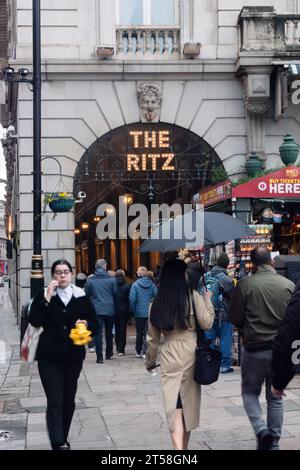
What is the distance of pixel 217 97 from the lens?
1781 centimetres

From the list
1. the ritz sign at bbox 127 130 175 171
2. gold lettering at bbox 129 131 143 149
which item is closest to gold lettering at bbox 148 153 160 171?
the ritz sign at bbox 127 130 175 171

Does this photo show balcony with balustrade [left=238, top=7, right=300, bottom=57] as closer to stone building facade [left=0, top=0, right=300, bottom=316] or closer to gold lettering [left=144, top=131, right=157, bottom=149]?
stone building facade [left=0, top=0, right=300, bottom=316]

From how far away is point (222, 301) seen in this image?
1129cm

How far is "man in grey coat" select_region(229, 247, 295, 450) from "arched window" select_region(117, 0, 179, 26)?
12692mm

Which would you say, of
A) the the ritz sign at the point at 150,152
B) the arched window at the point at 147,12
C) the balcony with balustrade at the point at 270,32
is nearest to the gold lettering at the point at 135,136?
the the ritz sign at the point at 150,152

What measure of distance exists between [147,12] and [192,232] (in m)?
11.5

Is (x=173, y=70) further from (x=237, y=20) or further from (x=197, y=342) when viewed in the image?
(x=197, y=342)

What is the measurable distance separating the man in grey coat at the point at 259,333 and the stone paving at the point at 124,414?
69cm

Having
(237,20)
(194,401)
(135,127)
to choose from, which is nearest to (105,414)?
(194,401)

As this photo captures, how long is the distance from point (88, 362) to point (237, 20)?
31.0 ft

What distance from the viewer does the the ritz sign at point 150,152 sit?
Result: 1783cm

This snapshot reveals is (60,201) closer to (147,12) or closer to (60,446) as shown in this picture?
(147,12)

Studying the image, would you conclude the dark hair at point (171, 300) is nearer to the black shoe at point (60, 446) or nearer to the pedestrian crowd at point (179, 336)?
the pedestrian crowd at point (179, 336)

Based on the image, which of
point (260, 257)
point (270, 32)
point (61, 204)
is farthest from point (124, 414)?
point (270, 32)
